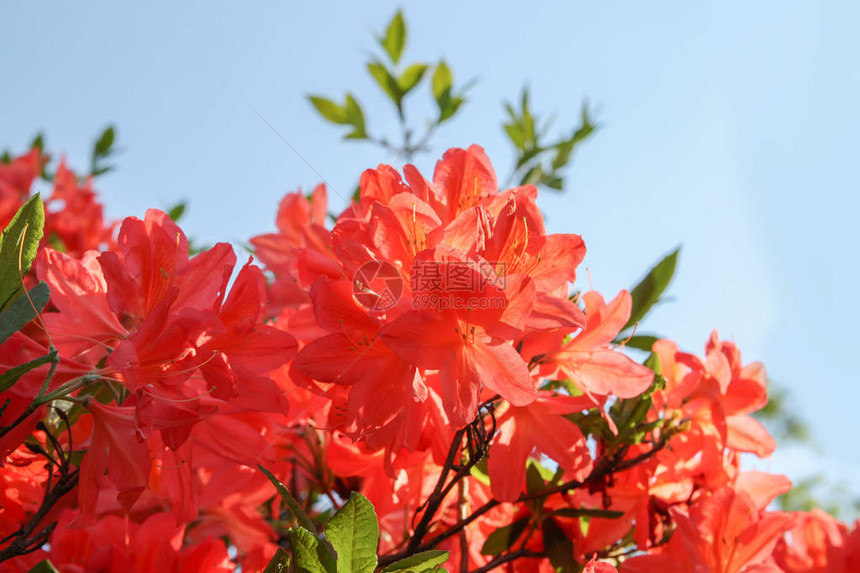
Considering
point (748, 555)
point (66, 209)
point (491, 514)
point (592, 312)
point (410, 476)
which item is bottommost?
point (748, 555)

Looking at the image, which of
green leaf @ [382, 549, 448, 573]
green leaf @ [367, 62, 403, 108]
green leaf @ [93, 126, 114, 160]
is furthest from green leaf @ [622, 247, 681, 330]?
green leaf @ [93, 126, 114, 160]

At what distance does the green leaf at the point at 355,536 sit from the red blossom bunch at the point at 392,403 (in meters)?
0.05

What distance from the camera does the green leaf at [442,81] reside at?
2.50 metres

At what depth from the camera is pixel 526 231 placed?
1016 millimetres

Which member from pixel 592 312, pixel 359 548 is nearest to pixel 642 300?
pixel 592 312

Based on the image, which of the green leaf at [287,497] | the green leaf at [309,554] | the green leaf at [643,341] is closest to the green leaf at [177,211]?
the green leaf at [643,341]

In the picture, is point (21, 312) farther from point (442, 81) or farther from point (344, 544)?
point (442, 81)

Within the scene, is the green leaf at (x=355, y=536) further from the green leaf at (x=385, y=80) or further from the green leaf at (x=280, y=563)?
the green leaf at (x=385, y=80)

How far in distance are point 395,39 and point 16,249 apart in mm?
1985

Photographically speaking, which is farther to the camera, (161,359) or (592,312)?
(592,312)

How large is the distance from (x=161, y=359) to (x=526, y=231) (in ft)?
1.77

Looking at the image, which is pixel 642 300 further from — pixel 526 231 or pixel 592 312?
pixel 526 231

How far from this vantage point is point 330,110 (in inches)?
100

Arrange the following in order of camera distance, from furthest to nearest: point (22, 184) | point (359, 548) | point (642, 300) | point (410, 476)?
point (22, 184) → point (642, 300) → point (410, 476) → point (359, 548)
